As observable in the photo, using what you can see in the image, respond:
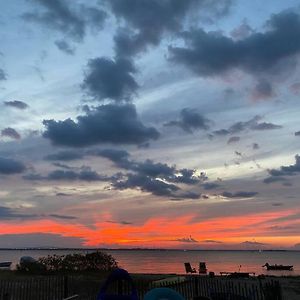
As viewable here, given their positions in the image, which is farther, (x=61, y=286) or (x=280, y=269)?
(x=280, y=269)

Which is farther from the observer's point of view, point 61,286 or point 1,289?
point 61,286

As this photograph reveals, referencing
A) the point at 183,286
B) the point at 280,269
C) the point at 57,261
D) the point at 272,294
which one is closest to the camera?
the point at 272,294

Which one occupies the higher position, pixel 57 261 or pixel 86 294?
pixel 57 261

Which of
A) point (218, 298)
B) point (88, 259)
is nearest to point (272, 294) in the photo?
point (218, 298)

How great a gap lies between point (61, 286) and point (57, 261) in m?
15.9

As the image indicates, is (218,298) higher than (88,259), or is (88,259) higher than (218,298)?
(88,259)

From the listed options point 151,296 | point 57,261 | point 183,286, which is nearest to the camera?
point 151,296

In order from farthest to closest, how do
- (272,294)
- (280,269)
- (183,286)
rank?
(280,269) → (183,286) → (272,294)

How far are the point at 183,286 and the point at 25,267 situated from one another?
21.6m

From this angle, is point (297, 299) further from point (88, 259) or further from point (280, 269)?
point (280, 269)

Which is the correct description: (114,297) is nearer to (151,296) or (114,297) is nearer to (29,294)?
(151,296)

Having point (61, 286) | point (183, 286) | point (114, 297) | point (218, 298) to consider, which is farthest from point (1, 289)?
point (114, 297)

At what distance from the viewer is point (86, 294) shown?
828 inches

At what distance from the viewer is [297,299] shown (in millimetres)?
25828
